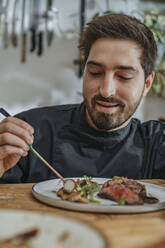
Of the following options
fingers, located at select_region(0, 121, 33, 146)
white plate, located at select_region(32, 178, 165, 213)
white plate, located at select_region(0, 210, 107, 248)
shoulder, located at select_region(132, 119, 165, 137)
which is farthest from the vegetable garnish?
shoulder, located at select_region(132, 119, 165, 137)

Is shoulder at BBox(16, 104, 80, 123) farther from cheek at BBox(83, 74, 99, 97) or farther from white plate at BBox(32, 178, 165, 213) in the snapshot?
white plate at BBox(32, 178, 165, 213)

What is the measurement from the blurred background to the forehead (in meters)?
1.89

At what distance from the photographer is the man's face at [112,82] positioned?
1423mm

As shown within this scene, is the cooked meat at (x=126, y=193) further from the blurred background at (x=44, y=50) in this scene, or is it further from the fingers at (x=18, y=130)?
the blurred background at (x=44, y=50)

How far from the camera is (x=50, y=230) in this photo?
483 mm

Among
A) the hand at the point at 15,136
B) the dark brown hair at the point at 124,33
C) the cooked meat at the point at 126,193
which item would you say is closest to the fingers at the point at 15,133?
the hand at the point at 15,136

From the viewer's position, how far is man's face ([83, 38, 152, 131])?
142 cm

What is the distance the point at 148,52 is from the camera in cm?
162

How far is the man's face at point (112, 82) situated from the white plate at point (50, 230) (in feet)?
3.05

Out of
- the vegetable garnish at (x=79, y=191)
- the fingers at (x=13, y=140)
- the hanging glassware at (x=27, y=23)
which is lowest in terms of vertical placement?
the vegetable garnish at (x=79, y=191)

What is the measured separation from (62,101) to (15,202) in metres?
2.64

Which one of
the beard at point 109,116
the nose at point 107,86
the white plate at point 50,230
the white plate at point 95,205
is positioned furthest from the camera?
the beard at point 109,116

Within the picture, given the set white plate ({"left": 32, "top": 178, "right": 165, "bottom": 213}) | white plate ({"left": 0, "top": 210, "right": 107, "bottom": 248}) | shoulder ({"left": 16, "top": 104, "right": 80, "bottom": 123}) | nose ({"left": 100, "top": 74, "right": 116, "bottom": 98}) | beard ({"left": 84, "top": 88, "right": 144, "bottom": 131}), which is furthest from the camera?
shoulder ({"left": 16, "top": 104, "right": 80, "bottom": 123})

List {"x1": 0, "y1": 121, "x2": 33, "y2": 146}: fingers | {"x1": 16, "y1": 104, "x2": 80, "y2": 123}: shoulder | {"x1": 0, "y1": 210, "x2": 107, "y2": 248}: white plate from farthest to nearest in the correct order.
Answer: {"x1": 16, "y1": 104, "x2": 80, "y2": 123}: shoulder, {"x1": 0, "y1": 121, "x2": 33, "y2": 146}: fingers, {"x1": 0, "y1": 210, "x2": 107, "y2": 248}: white plate
